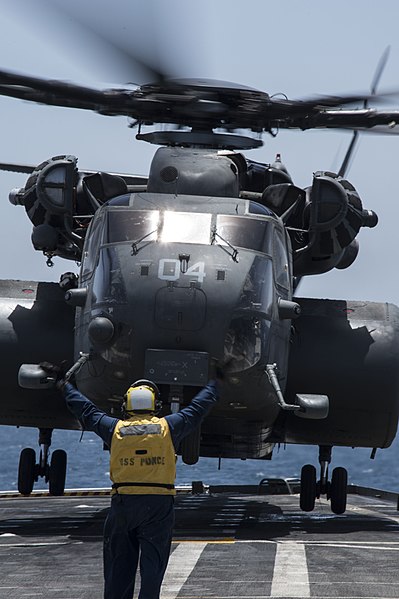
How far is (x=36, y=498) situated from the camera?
92.6 feet

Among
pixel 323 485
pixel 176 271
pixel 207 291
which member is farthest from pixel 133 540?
pixel 323 485

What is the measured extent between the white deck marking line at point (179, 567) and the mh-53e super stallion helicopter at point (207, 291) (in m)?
A: 1.46

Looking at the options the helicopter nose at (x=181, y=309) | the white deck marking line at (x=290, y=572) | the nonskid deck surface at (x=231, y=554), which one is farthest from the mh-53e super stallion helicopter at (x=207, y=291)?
the white deck marking line at (x=290, y=572)

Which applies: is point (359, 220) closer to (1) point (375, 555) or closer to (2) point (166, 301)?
(2) point (166, 301)

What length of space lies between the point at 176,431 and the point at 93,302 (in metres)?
6.14

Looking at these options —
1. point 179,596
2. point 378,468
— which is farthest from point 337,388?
point 378,468

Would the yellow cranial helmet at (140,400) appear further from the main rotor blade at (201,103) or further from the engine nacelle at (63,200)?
the engine nacelle at (63,200)

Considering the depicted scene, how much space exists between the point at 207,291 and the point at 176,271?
493 mm

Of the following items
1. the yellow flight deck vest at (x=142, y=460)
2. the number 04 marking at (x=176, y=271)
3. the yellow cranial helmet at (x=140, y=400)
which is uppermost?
the number 04 marking at (x=176, y=271)

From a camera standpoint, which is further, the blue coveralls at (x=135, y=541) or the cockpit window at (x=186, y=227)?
the cockpit window at (x=186, y=227)

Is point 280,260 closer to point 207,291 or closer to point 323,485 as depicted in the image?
point 207,291

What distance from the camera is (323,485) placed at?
69.2ft

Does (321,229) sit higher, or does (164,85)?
(164,85)

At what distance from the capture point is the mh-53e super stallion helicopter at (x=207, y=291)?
53.4ft
